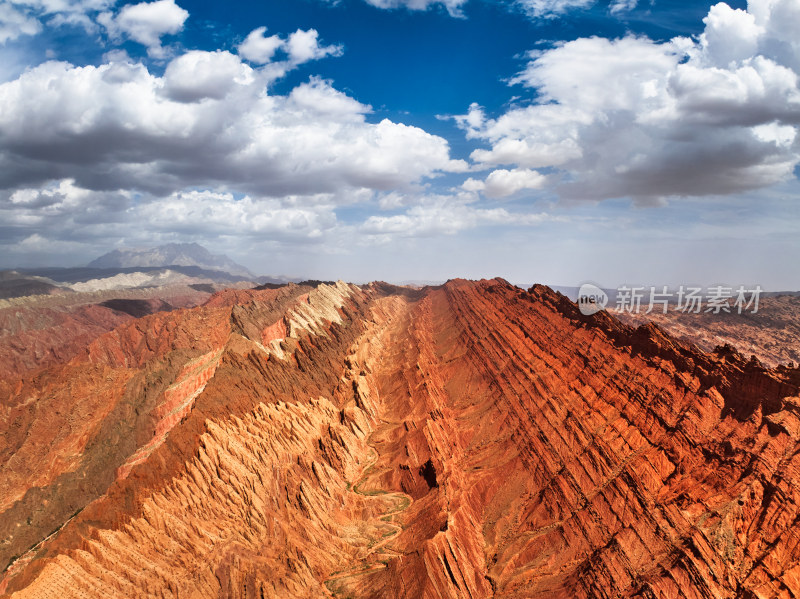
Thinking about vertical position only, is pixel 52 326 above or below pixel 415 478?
below

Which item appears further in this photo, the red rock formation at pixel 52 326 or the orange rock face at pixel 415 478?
the red rock formation at pixel 52 326

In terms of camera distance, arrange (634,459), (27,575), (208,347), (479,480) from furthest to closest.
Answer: (208,347) < (479,480) < (634,459) < (27,575)

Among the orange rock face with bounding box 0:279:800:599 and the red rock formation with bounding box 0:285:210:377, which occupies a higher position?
the orange rock face with bounding box 0:279:800:599

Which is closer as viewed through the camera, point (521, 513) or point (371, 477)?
point (521, 513)

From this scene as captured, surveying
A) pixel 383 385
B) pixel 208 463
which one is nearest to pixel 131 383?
pixel 208 463

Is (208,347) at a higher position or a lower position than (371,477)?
higher

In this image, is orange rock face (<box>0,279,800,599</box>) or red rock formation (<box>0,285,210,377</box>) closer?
orange rock face (<box>0,279,800,599</box>)

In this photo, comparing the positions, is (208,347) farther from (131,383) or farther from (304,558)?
(304,558)

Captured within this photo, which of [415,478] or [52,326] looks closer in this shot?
[415,478]
